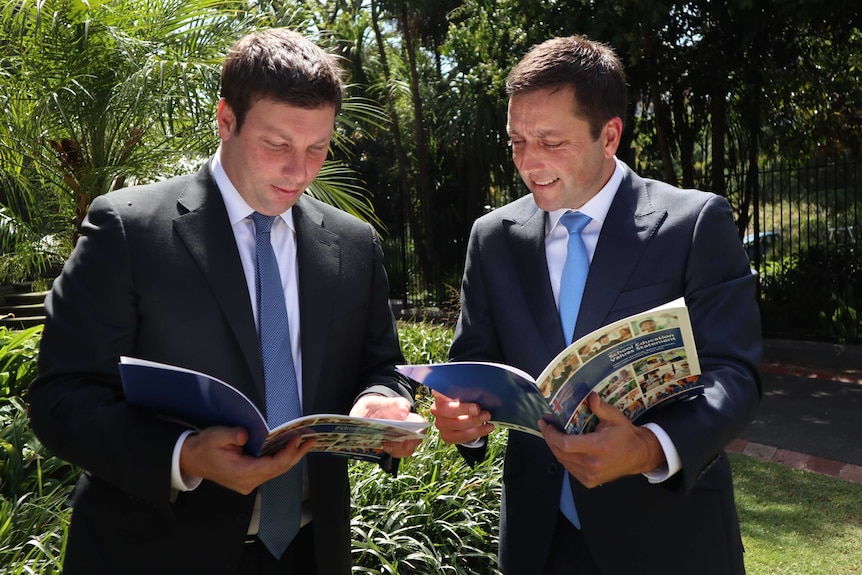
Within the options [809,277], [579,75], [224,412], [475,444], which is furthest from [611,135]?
[809,277]

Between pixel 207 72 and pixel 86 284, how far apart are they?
3.71 meters

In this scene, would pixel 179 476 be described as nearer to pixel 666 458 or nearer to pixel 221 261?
pixel 221 261

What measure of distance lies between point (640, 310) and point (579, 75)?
25.7 inches

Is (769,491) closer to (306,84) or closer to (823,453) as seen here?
(823,453)

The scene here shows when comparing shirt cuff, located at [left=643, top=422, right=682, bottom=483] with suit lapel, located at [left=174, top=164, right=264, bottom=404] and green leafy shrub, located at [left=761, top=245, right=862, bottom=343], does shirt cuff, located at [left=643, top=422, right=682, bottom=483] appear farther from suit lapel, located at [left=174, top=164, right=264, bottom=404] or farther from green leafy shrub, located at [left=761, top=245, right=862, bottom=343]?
green leafy shrub, located at [left=761, top=245, right=862, bottom=343]

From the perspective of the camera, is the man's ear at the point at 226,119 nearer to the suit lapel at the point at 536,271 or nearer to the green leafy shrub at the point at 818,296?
the suit lapel at the point at 536,271

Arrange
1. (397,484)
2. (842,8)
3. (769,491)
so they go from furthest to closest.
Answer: (842,8)
(769,491)
(397,484)

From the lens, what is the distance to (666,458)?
1953mm

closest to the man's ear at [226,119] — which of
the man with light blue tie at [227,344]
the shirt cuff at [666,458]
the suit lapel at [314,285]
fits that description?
the man with light blue tie at [227,344]

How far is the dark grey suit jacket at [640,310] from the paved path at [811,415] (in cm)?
449

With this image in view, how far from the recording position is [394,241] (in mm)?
17766

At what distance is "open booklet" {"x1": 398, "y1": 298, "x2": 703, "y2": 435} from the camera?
5.83 ft

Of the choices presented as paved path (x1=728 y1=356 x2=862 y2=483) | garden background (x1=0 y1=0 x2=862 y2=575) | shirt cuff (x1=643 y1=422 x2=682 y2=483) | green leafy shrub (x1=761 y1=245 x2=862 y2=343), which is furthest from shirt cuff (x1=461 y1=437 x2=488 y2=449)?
green leafy shrub (x1=761 y1=245 x2=862 y2=343)

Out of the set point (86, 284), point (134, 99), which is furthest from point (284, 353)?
point (134, 99)
